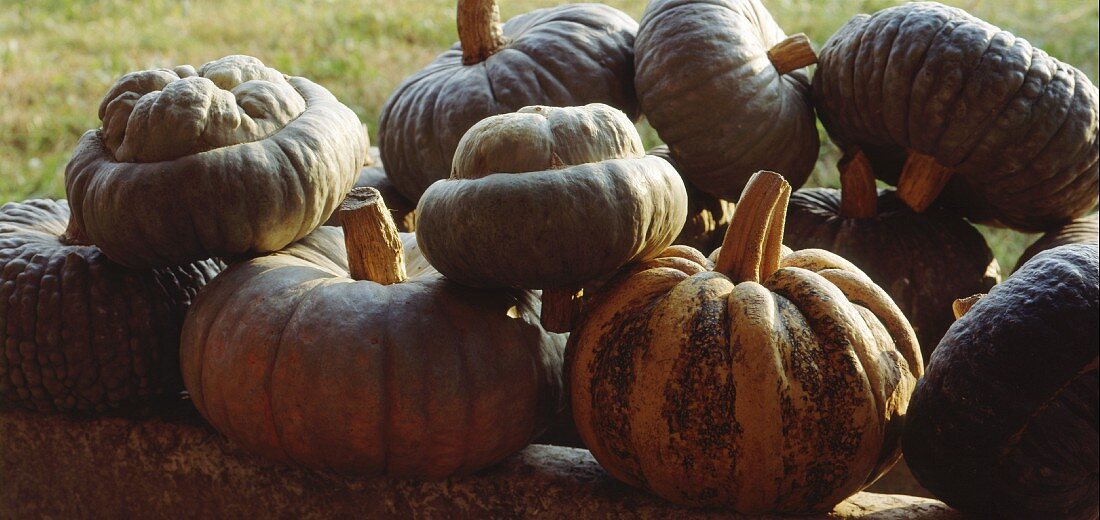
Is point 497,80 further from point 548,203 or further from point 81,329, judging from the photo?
point 81,329

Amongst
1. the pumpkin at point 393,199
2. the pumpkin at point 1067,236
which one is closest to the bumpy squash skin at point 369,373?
the pumpkin at point 393,199

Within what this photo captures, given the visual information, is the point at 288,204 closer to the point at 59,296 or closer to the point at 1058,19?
the point at 59,296

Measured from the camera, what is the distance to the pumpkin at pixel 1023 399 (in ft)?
4.98

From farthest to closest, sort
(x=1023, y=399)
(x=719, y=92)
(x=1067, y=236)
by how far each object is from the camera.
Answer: (x=1067, y=236), (x=719, y=92), (x=1023, y=399)

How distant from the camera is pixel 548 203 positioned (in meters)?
1.70

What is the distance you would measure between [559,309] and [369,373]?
0.39m

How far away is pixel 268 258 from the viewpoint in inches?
81.4

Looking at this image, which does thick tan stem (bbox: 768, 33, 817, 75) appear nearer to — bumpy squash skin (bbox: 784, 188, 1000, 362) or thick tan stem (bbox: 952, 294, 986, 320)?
bumpy squash skin (bbox: 784, 188, 1000, 362)

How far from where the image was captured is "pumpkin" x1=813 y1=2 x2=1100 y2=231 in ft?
7.40

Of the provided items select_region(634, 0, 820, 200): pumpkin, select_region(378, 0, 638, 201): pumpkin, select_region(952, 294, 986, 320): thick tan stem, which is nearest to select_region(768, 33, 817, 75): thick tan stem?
select_region(634, 0, 820, 200): pumpkin

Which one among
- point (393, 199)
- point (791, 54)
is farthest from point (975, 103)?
point (393, 199)

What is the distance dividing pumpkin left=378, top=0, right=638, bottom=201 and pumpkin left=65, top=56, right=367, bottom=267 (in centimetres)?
53


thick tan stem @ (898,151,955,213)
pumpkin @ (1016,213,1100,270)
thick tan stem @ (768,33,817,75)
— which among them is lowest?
pumpkin @ (1016,213,1100,270)

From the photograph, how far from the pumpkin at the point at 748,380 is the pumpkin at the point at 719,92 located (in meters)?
0.56
